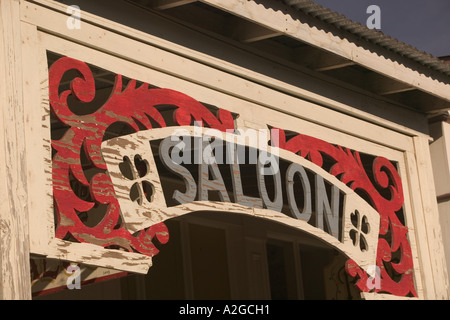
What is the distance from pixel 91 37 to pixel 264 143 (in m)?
1.75

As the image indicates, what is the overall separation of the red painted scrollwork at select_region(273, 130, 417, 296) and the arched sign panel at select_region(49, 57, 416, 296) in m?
0.01

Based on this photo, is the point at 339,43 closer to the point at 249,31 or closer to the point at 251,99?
the point at 249,31

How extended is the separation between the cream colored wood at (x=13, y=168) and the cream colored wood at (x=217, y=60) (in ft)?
0.98

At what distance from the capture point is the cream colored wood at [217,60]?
6.26m

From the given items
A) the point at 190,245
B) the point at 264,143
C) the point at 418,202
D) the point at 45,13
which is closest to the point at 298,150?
the point at 264,143

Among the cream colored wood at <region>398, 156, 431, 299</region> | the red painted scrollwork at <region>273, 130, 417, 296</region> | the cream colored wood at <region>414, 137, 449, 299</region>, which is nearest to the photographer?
the red painted scrollwork at <region>273, 130, 417, 296</region>

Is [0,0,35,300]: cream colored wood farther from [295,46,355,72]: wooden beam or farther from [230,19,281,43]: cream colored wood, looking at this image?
[295,46,355,72]: wooden beam

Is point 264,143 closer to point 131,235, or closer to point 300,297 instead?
point 131,235

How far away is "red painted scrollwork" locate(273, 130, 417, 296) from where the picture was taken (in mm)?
8117

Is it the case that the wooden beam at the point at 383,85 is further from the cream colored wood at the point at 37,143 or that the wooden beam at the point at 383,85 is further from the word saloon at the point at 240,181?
the cream colored wood at the point at 37,143

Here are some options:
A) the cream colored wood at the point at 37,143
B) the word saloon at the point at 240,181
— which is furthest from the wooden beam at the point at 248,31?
the cream colored wood at the point at 37,143

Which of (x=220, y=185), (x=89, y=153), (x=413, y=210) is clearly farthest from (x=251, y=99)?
(x=413, y=210)

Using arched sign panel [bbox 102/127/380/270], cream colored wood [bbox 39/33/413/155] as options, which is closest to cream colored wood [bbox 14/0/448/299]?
cream colored wood [bbox 39/33/413/155]

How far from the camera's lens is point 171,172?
7.50m
